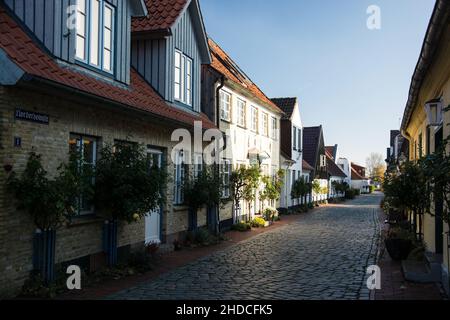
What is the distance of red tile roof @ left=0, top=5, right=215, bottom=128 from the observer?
24.0 ft

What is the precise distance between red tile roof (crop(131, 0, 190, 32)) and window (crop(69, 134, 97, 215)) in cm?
462

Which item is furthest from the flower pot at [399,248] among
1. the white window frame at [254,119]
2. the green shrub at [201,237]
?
the white window frame at [254,119]

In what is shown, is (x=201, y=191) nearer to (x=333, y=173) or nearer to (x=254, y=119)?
(x=254, y=119)

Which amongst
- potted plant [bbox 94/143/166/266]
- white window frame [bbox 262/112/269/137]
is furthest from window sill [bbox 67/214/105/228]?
white window frame [bbox 262/112/269/137]

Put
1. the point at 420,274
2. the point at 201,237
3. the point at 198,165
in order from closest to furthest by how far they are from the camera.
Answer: the point at 420,274 < the point at 201,237 < the point at 198,165

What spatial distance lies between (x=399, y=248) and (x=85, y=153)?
709 centimetres

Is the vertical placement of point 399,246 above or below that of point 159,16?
below

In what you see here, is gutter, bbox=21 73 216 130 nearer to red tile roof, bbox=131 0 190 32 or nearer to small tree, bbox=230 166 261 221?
red tile roof, bbox=131 0 190 32

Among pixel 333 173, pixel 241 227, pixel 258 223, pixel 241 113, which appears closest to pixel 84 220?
pixel 241 227

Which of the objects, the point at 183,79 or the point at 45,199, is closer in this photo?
the point at 45,199

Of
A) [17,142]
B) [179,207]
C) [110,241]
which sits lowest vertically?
[110,241]

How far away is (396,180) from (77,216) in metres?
6.97

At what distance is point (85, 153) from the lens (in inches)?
368
